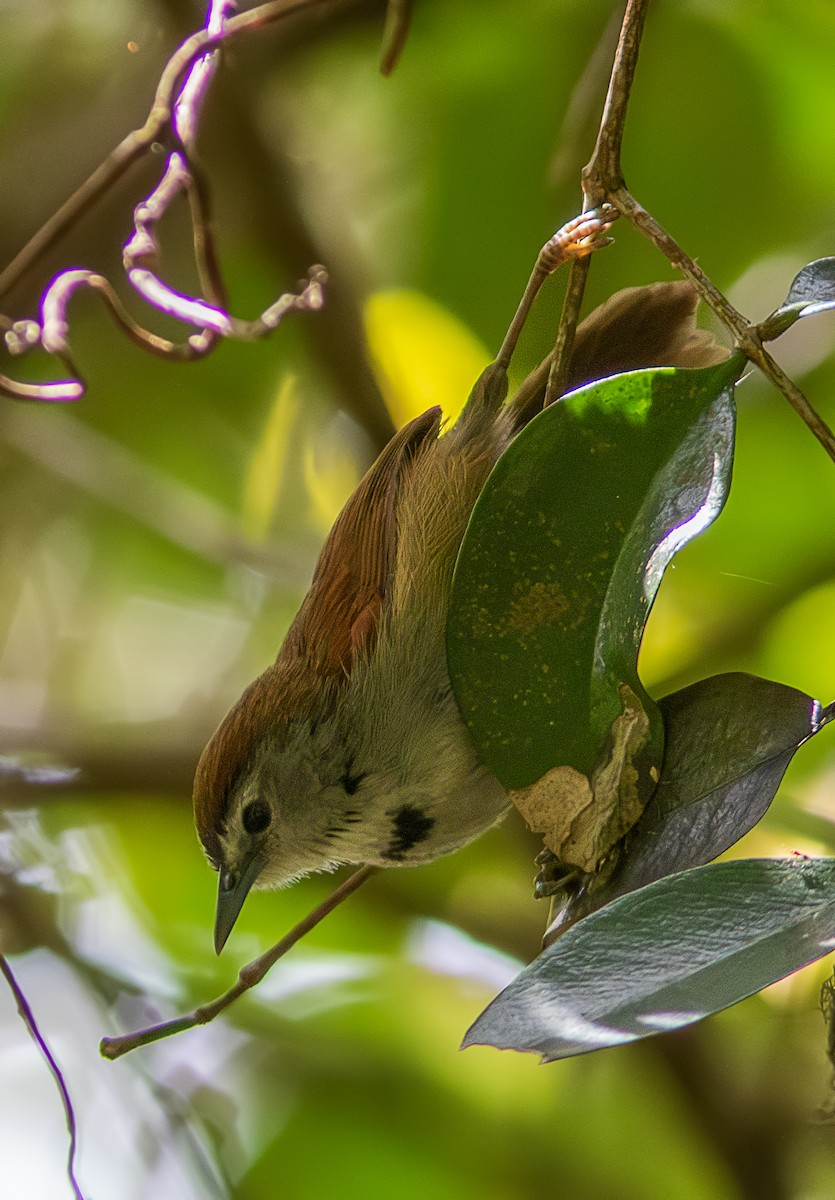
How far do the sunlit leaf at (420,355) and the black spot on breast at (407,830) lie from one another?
86 cm

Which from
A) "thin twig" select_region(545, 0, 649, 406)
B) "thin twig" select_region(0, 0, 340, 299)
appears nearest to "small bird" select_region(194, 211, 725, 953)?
"thin twig" select_region(545, 0, 649, 406)

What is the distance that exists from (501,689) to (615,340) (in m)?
0.45

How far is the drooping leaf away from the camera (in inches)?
31.0

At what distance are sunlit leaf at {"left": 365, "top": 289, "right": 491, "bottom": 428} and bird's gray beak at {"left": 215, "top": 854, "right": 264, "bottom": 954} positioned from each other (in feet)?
2.79

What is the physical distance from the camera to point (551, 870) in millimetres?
989

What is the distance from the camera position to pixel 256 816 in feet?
4.00

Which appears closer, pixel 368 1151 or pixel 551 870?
pixel 551 870

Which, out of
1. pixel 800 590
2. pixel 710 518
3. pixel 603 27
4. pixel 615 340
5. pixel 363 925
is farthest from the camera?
pixel 363 925

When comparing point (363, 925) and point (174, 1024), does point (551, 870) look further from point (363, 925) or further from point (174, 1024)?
point (363, 925)

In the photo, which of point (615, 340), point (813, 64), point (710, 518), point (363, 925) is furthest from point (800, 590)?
point (710, 518)

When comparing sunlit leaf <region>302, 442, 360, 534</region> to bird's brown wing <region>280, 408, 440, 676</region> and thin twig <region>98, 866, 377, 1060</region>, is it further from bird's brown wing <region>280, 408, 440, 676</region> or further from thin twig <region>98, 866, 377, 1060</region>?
thin twig <region>98, 866, 377, 1060</region>

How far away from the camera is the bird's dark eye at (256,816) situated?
1211mm

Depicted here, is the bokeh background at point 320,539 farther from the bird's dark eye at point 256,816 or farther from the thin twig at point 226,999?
the thin twig at point 226,999

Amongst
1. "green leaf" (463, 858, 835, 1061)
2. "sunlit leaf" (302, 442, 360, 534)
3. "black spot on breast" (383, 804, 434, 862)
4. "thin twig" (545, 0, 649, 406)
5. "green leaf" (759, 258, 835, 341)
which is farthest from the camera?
"sunlit leaf" (302, 442, 360, 534)
